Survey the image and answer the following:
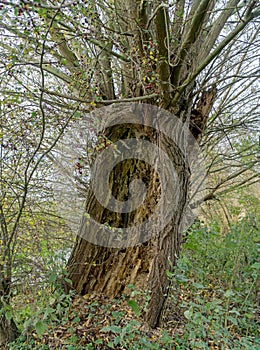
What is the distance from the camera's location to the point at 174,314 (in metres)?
2.69

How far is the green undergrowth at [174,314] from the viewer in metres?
2.03

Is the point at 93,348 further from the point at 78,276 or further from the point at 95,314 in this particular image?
the point at 78,276

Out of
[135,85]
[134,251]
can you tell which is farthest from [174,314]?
[135,85]

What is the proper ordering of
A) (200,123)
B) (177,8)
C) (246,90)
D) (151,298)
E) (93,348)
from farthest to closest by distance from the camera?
(246,90)
(200,123)
(177,8)
(151,298)
(93,348)

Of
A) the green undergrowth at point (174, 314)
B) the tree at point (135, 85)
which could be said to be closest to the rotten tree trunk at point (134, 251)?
the tree at point (135, 85)

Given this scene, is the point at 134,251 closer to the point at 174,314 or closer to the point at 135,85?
the point at 174,314

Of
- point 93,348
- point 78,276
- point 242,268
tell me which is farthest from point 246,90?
point 93,348

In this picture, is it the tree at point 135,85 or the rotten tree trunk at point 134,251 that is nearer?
the tree at point 135,85

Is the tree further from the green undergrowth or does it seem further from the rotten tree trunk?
the green undergrowth

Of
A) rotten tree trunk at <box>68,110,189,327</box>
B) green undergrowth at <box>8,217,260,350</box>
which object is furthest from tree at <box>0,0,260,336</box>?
green undergrowth at <box>8,217,260,350</box>

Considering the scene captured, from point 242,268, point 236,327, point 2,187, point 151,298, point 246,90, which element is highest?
point 246,90

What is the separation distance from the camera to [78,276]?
2.92 meters

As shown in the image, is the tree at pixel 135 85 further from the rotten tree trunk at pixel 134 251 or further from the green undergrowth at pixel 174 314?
the green undergrowth at pixel 174 314

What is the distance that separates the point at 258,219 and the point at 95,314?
235 cm
